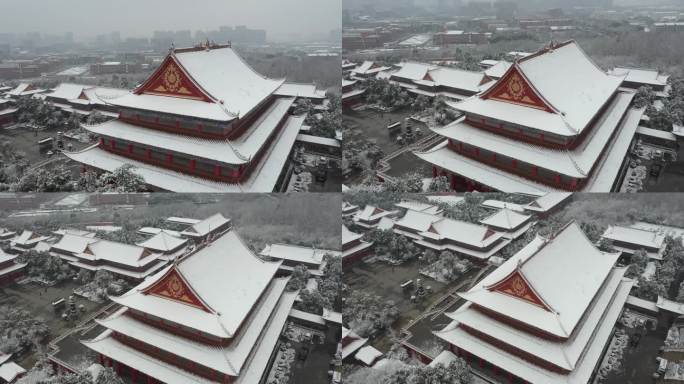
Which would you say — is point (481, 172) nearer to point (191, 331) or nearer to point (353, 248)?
point (353, 248)

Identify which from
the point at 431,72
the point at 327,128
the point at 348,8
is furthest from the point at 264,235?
the point at 348,8

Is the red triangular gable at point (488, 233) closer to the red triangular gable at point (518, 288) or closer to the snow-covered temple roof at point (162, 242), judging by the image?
Answer: the red triangular gable at point (518, 288)

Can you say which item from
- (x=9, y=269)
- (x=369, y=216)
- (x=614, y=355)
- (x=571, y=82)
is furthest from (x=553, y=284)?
(x=9, y=269)

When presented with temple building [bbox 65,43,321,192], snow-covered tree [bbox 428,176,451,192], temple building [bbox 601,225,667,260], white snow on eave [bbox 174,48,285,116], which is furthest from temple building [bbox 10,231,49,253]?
temple building [bbox 601,225,667,260]

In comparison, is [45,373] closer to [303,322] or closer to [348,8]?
[303,322]

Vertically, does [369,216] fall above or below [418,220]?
above

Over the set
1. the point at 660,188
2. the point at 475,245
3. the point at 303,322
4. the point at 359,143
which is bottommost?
the point at 303,322
